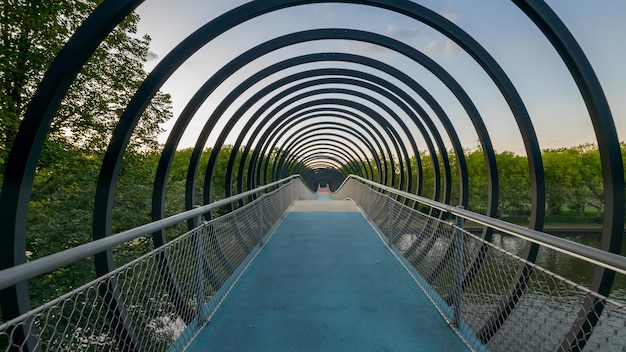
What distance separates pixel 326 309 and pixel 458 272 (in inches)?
54.7

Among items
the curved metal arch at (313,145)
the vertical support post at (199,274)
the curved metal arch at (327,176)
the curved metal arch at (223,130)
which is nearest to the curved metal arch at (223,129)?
the curved metal arch at (223,130)

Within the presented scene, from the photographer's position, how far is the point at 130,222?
11938mm

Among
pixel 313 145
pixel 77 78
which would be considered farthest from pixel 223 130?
pixel 313 145

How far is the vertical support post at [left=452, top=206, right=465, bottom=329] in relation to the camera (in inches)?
118

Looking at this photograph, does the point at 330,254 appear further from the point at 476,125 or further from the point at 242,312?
the point at 476,125

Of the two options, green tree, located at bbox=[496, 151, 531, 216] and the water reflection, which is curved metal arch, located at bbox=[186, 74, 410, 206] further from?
green tree, located at bbox=[496, 151, 531, 216]

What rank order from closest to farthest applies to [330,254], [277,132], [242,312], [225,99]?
[242,312] < [330,254] < [225,99] < [277,132]

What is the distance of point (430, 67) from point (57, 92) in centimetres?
615

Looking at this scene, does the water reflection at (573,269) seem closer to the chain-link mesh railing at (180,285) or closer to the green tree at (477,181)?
the green tree at (477,181)

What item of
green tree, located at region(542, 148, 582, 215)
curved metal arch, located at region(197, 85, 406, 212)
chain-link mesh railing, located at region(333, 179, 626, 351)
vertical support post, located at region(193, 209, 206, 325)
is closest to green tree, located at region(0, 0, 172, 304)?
curved metal arch, located at region(197, 85, 406, 212)

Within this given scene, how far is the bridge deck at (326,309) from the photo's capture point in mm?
2805

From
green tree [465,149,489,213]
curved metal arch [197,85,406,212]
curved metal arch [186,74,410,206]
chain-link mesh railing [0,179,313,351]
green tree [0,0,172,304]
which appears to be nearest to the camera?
chain-link mesh railing [0,179,313,351]

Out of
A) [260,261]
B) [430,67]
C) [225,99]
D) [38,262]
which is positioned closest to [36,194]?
[225,99]

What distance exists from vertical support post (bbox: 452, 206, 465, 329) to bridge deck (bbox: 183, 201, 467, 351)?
0.17 metres
